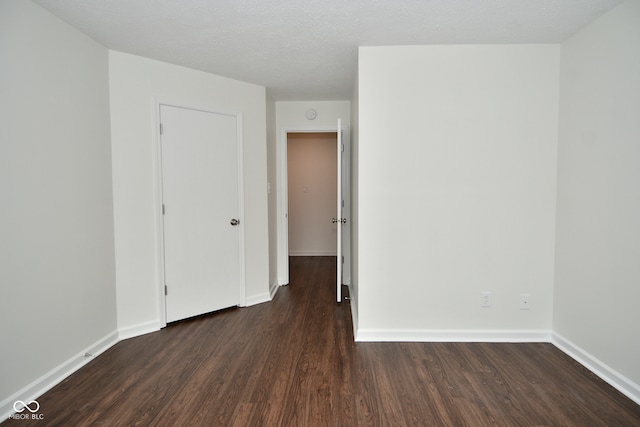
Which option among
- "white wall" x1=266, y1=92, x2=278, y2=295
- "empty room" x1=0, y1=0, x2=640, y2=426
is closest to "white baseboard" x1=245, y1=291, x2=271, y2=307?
"empty room" x1=0, y1=0, x2=640, y2=426

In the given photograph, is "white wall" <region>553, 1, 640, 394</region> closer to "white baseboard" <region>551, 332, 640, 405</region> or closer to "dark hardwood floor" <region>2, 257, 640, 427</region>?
"white baseboard" <region>551, 332, 640, 405</region>

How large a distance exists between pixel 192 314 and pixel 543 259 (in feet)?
10.5

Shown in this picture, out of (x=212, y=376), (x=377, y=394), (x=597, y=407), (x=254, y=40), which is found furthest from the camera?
(x=254, y=40)

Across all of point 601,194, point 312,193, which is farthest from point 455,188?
point 312,193

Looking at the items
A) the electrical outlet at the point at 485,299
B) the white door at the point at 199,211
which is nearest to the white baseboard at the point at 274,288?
the white door at the point at 199,211

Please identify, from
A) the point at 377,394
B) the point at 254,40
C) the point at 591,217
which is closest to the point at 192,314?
the point at 377,394

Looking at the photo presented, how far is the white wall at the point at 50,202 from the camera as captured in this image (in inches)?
67.6

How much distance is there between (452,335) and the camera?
250 cm

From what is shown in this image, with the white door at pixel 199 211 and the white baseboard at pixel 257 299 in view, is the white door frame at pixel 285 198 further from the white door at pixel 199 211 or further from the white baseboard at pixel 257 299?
the white door at pixel 199 211

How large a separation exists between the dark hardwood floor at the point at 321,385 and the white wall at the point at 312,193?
338 cm

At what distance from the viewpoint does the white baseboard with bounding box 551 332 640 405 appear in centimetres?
180

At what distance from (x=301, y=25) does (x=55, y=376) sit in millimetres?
2871

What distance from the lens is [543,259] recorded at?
2463mm

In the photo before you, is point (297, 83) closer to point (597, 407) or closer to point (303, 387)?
point (303, 387)
